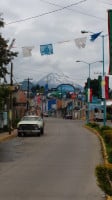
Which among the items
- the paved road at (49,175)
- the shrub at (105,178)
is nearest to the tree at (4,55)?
the paved road at (49,175)

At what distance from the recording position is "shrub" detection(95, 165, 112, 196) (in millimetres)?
11125

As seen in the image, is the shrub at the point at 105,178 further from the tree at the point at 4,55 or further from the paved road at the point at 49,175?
the tree at the point at 4,55

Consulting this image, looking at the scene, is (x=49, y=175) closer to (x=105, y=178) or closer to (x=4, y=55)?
(x=105, y=178)

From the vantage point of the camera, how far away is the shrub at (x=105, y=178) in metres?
11.1

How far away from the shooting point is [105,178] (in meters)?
11.2

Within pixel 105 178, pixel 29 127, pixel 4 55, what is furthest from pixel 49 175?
pixel 29 127

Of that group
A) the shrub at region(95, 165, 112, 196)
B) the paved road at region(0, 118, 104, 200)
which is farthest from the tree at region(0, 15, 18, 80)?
the shrub at region(95, 165, 112, 196)

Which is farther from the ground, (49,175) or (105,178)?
(105,178)

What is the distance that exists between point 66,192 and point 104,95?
27.9 meters

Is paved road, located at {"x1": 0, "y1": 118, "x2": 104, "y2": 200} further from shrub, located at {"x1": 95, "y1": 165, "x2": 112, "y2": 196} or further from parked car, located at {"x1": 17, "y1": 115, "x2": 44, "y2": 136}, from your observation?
parked car, located at {"x1": 17, "y1": 115, "x2": 44, "y2": 136}

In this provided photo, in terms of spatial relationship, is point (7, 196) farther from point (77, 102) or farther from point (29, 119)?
point (77, 102)

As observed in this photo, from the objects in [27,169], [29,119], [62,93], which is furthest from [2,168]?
[62,93]

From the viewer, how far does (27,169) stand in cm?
2027

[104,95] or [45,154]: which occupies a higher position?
[104,95]
